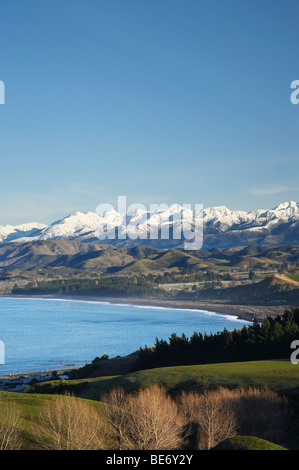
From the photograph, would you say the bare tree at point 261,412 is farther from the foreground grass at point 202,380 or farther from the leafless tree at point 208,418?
the foreground grass at point 202,380

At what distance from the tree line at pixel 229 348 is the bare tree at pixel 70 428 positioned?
32737 mm

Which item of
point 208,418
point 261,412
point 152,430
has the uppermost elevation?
point 152,430

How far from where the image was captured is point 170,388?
3966 centimetres

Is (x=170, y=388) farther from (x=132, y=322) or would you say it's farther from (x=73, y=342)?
(x=132, y=322)

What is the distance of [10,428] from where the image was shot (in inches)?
869

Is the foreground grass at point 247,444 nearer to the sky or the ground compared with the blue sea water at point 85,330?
nearer to the sky

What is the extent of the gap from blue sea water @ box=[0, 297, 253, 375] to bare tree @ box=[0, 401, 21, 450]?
197 ft

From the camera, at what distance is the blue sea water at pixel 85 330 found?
98500 mm

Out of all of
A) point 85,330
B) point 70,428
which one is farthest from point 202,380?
point 85,330

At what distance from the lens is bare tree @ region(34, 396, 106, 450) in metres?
21.3

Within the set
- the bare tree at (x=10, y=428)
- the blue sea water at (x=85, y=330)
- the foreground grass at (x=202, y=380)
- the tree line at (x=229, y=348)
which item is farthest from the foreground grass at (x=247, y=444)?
the blue sea water at (x=85, y=330)

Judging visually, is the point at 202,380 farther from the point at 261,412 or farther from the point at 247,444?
the point at 247,444

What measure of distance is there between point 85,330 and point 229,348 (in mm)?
82494
